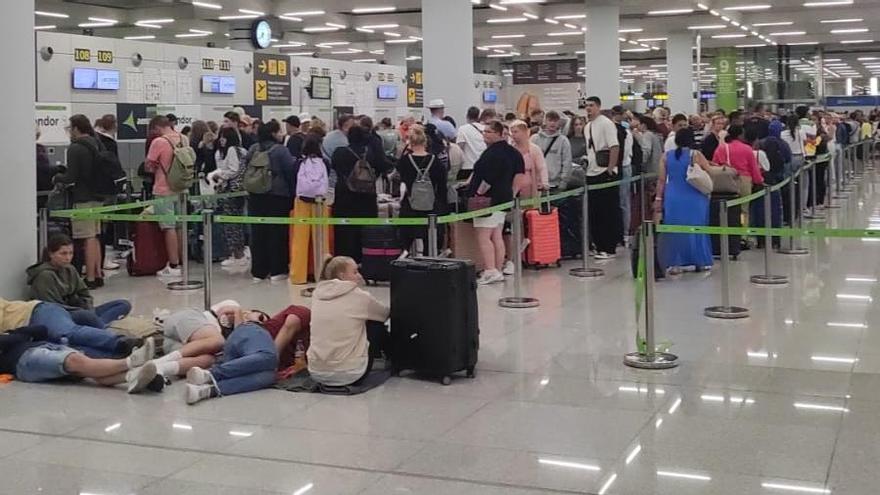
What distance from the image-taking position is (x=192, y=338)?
22.1ft

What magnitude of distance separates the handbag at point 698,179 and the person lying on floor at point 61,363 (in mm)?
5738

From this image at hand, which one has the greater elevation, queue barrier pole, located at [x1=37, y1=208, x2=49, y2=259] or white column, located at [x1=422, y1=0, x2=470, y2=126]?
white column, located at [x1=422, y1=0, x2=470, y2=126]

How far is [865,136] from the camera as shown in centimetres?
3002

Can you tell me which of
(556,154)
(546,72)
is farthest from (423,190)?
(546,72)

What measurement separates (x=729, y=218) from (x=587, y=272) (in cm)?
194

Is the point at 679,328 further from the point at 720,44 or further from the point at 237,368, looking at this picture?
the point at 720,44

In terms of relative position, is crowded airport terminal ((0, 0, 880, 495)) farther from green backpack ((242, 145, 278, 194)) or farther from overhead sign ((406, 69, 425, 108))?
overhead sign ((406, 69, 425, 108))

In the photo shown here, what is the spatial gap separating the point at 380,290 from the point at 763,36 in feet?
94.0

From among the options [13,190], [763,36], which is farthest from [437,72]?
[763,36]

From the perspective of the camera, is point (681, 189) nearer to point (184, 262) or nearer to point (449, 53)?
→ point (184, 262)

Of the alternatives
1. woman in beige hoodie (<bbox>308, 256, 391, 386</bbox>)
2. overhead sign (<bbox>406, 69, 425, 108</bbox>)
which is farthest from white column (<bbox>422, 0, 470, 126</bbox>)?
woman in beige hoodie (<bbox>308, 256, 391, 386</bbox>)

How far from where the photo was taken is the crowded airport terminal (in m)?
5.02

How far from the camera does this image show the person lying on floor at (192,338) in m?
6.57

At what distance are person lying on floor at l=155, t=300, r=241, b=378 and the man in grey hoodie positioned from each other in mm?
5507
